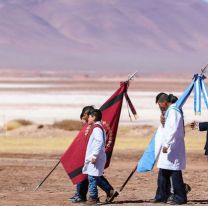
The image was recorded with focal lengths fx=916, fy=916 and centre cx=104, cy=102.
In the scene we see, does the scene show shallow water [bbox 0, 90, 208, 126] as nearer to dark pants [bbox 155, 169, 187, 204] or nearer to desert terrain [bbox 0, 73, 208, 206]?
desert terrain [bbox 0, 73, 208, 206]

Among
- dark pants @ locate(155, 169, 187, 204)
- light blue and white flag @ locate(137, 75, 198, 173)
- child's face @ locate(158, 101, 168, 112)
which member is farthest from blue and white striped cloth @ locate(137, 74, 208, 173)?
dark pants @ locate(155, 169, 187, 204)

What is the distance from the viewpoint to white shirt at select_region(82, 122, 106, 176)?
11516mm

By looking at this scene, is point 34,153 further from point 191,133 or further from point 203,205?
point 203,205

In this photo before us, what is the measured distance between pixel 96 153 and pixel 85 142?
64 centimetres

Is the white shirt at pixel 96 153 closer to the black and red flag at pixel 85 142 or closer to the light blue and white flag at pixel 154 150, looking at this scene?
the black and red flag at pixel 85 142

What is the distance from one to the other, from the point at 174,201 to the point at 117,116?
1.86m

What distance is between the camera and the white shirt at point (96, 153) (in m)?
11.5

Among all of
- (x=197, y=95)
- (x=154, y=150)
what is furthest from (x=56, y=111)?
(x=154, y=150)

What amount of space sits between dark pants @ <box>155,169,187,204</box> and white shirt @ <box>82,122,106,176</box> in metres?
0.78

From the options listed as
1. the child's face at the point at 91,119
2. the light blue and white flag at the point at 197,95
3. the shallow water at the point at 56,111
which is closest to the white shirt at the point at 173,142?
the child's face at the point at 91,119

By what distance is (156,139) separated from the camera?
11.9 meters

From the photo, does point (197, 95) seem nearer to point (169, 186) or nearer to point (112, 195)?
point (169, 186)

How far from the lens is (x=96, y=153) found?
11.5 meters

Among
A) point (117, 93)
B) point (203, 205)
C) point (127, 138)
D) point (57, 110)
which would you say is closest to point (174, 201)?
point (203, 205)
